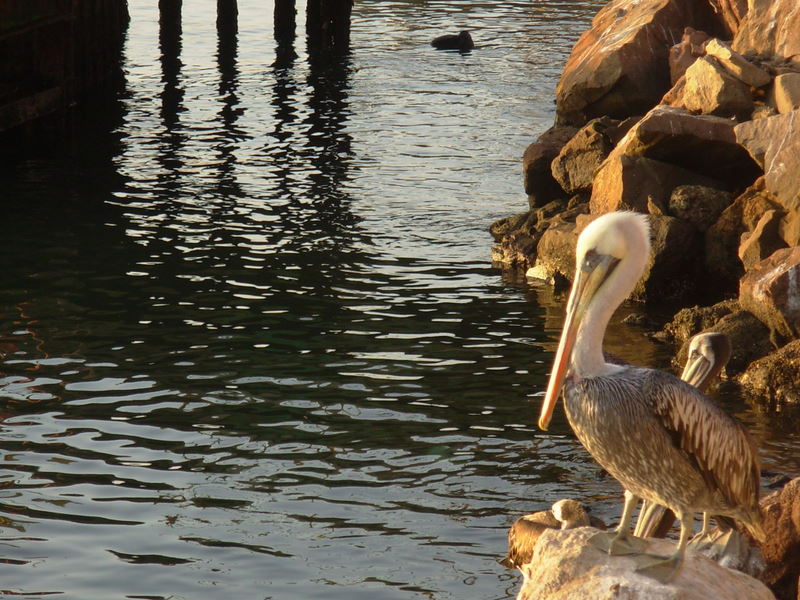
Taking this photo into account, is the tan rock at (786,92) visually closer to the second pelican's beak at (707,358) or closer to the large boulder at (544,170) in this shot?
the large boulder at (544,170)

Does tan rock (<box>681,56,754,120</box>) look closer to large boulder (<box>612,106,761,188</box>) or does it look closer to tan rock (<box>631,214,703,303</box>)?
large boulder (<box>612,106,761,188</box>)

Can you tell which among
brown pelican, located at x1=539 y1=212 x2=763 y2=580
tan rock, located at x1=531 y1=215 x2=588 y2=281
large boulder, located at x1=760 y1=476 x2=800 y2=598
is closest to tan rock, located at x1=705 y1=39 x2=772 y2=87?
tan rock, located at x1=531 y1=215 x2=588 y2=281

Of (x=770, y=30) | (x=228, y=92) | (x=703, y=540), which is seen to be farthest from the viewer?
(x=228, y=92)

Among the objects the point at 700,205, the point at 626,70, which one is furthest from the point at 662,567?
the point at 626,70

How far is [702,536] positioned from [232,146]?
1737 centimetres

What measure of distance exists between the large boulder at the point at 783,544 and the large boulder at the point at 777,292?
16.6 ft

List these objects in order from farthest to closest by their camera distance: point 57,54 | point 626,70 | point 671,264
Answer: point 57,54
point 626,70
point 671,264

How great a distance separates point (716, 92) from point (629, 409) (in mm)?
10247

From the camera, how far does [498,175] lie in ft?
72.8

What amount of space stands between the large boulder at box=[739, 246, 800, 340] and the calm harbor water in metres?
1.06

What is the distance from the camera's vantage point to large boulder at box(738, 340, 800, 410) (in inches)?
482

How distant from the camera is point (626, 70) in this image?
1836cm

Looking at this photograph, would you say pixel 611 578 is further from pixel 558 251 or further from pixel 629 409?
pixel 558 251

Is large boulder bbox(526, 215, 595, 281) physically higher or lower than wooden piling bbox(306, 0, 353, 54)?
lower
